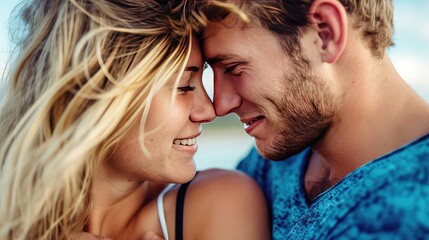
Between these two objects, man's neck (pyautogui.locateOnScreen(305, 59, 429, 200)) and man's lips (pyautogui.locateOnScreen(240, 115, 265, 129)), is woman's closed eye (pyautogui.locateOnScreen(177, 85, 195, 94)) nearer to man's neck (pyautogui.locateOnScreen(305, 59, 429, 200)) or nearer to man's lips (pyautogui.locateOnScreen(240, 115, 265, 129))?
man's lips (pyautogui.locateOnScreen(240, 115, 265, 129))

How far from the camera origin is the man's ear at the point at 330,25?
155 centimetres

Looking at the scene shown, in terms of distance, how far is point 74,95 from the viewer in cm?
152

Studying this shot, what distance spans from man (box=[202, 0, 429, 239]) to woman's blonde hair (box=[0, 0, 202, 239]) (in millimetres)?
209

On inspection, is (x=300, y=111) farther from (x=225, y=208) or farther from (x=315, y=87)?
(x=225, y=208)

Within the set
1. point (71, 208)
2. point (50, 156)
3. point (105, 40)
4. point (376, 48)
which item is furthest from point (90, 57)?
point (376, 48)

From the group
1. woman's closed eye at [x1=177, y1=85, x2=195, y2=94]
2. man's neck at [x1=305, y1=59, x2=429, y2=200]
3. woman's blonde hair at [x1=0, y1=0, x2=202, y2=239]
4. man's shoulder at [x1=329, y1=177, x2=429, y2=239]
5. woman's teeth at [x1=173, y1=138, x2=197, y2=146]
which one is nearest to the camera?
man's shoulder at [x1=329, y1=177, x2=429, y2=239]

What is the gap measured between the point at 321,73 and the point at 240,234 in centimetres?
61

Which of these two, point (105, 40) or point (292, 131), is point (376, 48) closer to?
point (292, 131)

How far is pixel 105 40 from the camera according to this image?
1523 mm

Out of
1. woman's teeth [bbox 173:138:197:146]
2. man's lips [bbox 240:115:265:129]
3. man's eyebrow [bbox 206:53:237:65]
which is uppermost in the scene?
man's eyebrow [bbox 206:53:237:65]

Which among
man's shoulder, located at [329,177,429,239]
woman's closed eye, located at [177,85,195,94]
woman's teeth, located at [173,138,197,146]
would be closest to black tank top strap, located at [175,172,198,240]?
woman's teeth, located at [173,138,197,146]

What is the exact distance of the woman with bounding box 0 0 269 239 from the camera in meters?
1.49

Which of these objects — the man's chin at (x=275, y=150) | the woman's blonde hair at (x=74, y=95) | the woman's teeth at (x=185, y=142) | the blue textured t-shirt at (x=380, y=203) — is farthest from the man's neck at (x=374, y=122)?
the woman's blonde hair at (x=74, y=95)

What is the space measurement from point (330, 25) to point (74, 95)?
81 cm
